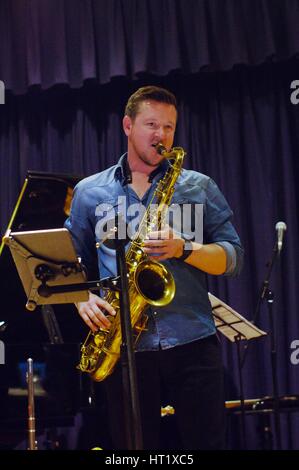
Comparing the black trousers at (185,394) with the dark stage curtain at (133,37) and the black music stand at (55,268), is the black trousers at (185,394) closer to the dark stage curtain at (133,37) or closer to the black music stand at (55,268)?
the black music stand at (55,268)

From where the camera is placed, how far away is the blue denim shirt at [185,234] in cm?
279

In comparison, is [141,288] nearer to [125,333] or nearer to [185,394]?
[185,394]

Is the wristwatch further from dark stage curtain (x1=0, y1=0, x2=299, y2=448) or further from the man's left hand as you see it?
dark stage curtain (x1=0, y1=0, x2=299, y2=448)

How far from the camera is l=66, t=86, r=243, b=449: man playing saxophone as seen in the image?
8.80 ft

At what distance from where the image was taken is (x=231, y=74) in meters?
5.49

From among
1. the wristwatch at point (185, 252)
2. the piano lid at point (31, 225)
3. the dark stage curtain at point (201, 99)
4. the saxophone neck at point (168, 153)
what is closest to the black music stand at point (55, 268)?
the wristwatch at point (185, 252)

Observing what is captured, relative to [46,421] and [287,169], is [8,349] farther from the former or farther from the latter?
[287,169]

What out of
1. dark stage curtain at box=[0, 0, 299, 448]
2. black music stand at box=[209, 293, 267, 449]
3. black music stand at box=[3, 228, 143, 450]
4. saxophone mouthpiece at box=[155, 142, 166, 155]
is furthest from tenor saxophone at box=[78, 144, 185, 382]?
dark stage curtain at box=[0, 0, 299, 448]

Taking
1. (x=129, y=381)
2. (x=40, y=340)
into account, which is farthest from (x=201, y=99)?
(x=129, y=381)

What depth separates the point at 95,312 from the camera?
2818mm

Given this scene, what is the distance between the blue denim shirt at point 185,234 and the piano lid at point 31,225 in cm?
123

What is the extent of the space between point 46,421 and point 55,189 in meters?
1.38
